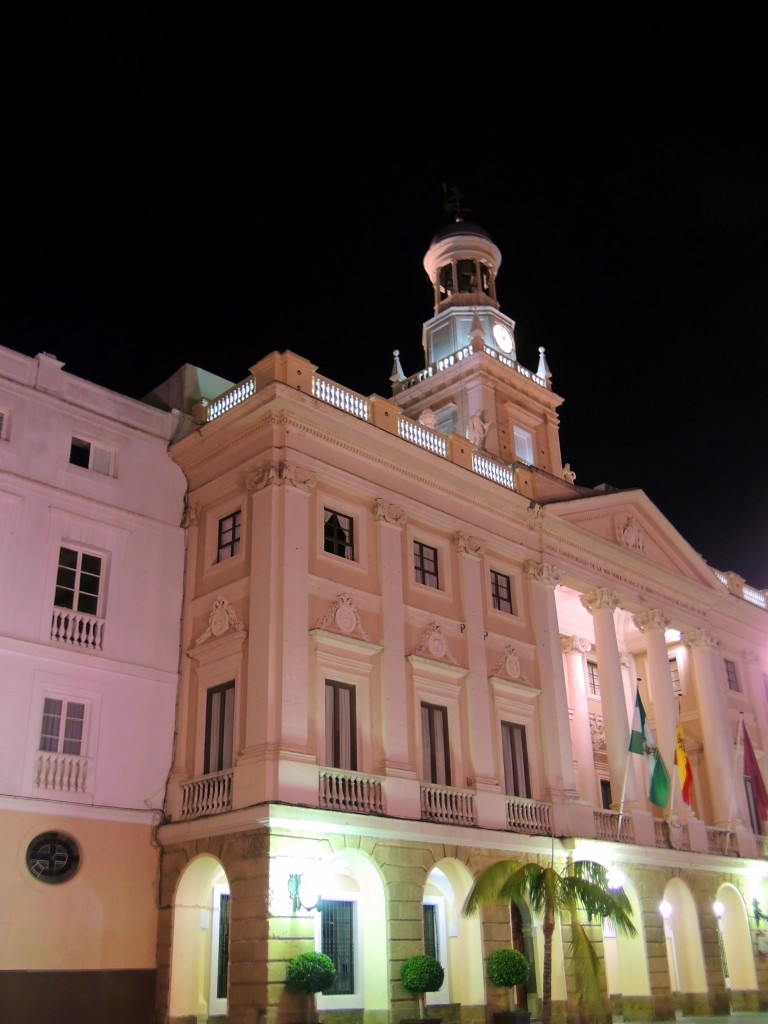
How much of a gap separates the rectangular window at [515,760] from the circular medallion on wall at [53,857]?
417 inches

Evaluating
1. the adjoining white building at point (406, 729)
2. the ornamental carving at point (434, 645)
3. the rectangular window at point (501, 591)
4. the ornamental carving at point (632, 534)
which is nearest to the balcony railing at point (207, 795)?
the adjoining white building at point (406, 729)

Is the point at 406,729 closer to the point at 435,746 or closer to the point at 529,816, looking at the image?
the point at 435,746

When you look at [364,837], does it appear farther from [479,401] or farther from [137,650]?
[479,401]

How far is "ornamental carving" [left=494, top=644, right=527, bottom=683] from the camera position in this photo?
2642 centimetres

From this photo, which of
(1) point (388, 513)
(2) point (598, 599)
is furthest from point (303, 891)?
(2) point (598, 599)

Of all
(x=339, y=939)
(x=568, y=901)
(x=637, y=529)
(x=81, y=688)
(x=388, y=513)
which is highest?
(x=637, y=529)

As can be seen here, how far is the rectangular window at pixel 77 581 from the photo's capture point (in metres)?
21.8

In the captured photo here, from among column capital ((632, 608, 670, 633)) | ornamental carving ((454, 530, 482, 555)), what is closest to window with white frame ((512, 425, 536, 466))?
column capital ((632, 608, 670, 633))

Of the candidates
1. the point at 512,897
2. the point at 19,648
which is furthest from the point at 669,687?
the point at 19,648

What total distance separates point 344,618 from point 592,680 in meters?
15.4

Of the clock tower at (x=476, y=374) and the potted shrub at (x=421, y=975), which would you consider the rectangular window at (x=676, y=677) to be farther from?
the potted shrub at (x=421, y=975)

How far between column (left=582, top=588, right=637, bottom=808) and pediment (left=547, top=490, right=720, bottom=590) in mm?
1899

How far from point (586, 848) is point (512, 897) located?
8.14 metres

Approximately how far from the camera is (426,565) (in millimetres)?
26031
